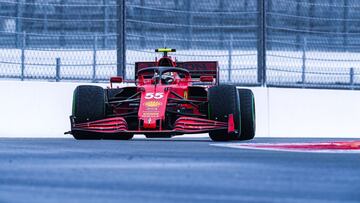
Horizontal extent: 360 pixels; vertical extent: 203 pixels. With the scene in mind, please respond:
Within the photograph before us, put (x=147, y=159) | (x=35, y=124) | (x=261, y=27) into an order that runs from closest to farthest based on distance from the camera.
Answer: (x=147, y=159)
(x=35, y=124)
(x=261, y=27)

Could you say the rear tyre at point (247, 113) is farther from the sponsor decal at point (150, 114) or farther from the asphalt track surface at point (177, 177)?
the asphalt track surface at point (177, 177)

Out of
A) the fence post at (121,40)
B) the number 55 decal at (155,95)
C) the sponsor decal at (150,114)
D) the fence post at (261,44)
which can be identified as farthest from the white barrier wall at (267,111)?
the sponsor decal at (150,114)

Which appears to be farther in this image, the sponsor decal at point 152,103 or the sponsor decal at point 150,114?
the sponsor decal at point 152,103

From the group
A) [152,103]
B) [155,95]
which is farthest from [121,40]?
[152,103]

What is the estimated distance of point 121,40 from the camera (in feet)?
47.6

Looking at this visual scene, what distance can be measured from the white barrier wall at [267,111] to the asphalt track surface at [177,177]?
485cm

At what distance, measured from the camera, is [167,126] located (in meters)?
13.2

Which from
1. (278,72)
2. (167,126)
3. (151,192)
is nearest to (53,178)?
(151,192)

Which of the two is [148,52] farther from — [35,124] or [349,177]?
[349,177]

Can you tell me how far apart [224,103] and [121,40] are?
2219 mm

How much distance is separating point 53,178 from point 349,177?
1.64m

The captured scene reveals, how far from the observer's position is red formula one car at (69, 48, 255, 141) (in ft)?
→ 42.3

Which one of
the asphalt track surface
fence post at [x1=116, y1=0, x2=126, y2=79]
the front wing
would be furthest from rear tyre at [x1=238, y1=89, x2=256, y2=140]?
the asphalt track surface

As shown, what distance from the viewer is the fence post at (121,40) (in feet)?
47.3
